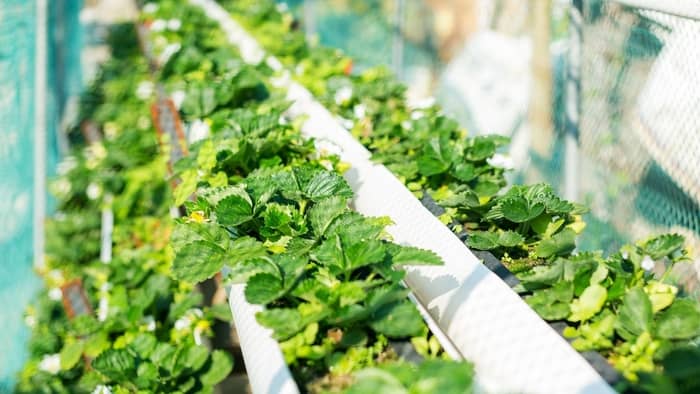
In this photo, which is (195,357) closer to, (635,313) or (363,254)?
(363,254)

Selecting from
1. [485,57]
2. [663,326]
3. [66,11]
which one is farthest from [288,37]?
[663,326]

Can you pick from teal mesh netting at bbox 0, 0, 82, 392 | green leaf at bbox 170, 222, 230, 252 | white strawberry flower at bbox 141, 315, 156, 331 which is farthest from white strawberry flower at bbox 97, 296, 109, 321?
green leaf at bbox 170, 222, 230, 252

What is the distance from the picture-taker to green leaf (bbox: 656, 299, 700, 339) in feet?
5.27

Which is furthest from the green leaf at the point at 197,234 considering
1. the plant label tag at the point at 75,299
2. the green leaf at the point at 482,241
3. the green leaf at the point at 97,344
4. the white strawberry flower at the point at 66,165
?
the white strawberry flower at the point at 66,165

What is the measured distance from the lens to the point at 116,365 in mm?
2389

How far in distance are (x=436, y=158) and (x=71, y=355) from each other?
5.54 feet

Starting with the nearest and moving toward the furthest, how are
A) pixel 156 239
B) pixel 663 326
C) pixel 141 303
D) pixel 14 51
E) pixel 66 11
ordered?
pixel 663 326 → pixel 141 303 → pixel 156 239 → pixel 14 51 → pixel 66 11

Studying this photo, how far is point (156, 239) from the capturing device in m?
4.14

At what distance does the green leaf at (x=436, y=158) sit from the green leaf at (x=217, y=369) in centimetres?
83

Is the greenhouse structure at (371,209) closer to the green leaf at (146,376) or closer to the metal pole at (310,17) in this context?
the green leaf at (146,376)

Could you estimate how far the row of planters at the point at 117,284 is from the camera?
7.88 feet

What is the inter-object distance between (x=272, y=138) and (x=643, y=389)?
162cm

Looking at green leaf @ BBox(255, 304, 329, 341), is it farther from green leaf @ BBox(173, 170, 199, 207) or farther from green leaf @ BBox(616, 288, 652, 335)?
green leaf @ BBox(173, 170, 199, 207)

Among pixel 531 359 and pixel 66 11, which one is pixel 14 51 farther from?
pixel 531 359
